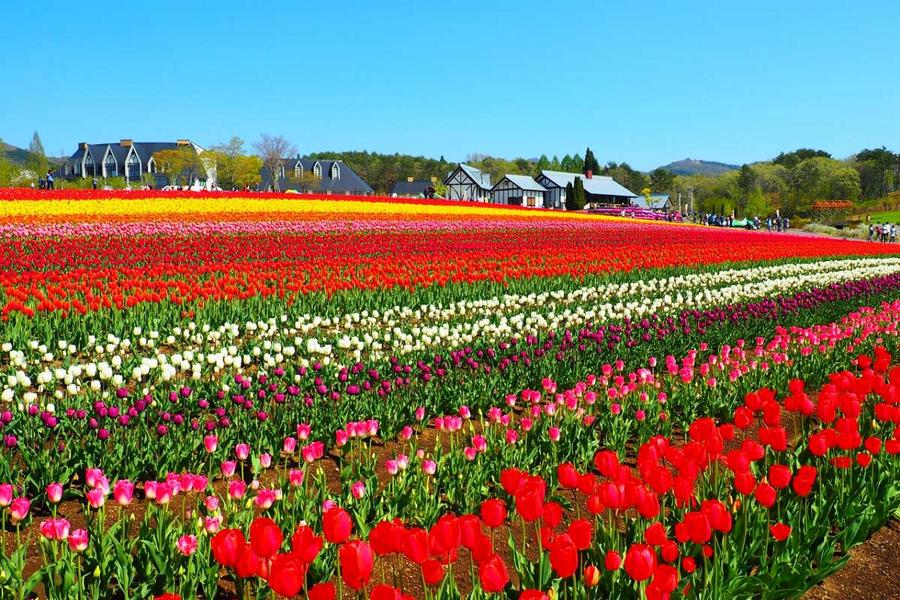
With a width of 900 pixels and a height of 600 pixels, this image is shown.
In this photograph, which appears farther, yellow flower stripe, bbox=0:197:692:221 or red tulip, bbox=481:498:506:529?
yellow flower stripe, bbox=0:197:692:221

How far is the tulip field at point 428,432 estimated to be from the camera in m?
3.06

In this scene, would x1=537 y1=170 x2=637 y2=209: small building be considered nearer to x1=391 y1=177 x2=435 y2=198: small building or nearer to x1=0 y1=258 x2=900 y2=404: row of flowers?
x1=391 y1=177 x2=435 y2=198: small building

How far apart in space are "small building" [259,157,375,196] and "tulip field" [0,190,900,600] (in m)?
76.7

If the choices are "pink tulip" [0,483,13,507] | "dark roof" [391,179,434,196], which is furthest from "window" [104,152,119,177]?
"pink tulip" [0,483,13,507]

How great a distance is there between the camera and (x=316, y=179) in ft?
295

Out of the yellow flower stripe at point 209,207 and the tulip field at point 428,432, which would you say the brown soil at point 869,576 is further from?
the yellow flower stripe at point 209,207

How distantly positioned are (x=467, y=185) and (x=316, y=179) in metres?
17.8

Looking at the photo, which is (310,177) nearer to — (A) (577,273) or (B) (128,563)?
(A) (577,273)

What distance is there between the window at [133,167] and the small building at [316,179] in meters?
17.3

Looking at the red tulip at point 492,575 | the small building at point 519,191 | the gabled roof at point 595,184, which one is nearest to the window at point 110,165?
the small building at point 519,191

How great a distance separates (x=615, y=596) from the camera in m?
3.07

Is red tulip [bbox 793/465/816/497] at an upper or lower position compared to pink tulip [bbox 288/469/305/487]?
upper

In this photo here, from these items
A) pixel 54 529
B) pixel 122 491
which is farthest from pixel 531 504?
pixel 54 529

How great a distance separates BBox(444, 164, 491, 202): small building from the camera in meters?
89.4
